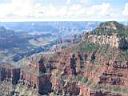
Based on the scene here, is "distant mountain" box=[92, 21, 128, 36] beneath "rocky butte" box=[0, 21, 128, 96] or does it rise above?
above

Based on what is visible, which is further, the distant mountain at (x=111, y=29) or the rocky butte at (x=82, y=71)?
the distant mountain at (x=111, y=29)

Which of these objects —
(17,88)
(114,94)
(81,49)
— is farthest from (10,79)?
(114,94)

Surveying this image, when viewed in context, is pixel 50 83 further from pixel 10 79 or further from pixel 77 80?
pixel 10 79

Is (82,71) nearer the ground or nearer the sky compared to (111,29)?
nearer the ground

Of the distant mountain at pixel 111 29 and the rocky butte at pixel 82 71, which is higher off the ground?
the distant mountain at pixel 111 29

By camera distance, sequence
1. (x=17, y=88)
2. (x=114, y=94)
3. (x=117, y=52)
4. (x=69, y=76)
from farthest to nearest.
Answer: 1. (x=17, y=88)
2. (x=69, y=76)
3. (x=117, y=52)
4. (x=114, y=94)

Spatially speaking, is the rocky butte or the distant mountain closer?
the rocky butte

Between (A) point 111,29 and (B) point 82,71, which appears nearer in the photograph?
(B) point 82,71

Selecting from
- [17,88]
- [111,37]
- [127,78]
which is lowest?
[17,88]
